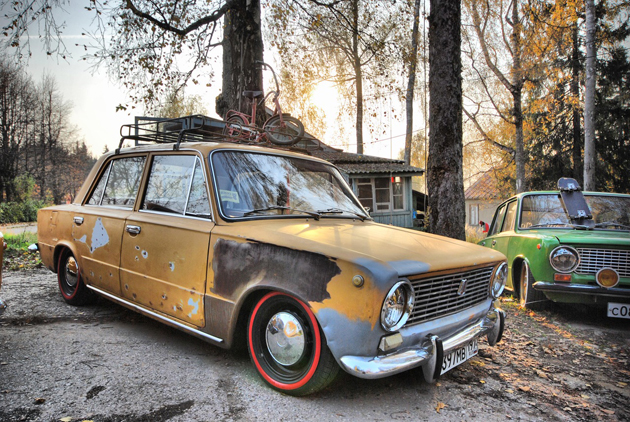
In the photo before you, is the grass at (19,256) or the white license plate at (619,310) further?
the grass at (19,256)

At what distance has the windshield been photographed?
327cm

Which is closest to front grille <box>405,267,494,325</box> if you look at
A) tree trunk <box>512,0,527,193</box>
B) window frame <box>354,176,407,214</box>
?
tree trunk <box>512,0,527,193</box>

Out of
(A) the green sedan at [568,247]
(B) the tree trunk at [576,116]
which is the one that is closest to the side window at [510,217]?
(A) the green sedan at [568,247]

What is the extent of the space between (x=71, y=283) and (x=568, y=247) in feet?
18.8

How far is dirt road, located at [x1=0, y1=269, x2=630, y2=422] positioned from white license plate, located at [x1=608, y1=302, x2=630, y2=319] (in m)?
0.26

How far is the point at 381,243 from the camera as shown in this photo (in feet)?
9.40

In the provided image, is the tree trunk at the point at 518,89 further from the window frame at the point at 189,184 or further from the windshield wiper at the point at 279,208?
the window frame at the point at 189,184

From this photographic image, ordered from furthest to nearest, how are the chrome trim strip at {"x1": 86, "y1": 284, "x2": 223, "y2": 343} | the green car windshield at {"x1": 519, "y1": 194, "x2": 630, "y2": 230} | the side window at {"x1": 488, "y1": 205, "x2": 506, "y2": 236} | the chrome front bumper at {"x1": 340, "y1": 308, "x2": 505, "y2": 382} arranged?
1. the side window at {"x1": 488, "y1": 205, "x2": 506, "y2": 236}
2. the green car windshield at {"x1": 519, "y1": 194, "x2": 630, "y2": 230}
3. the chrome trim strip at {"x1": 86, "y1": 284, "x2": 223, "y2": 343}
4. the chrome front bumper at {"x1": 340, "y1": 308, "x2": 505, "y2": 382}

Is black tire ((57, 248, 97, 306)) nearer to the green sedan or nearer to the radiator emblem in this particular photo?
the radiator emblem

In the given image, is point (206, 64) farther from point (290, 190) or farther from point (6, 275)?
point (290, 190)

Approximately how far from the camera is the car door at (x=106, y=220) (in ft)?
13.1

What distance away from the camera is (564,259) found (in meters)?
4.73

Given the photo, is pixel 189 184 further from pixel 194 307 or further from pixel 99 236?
pixel 99 236

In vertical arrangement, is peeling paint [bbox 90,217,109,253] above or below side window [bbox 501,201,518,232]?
below
